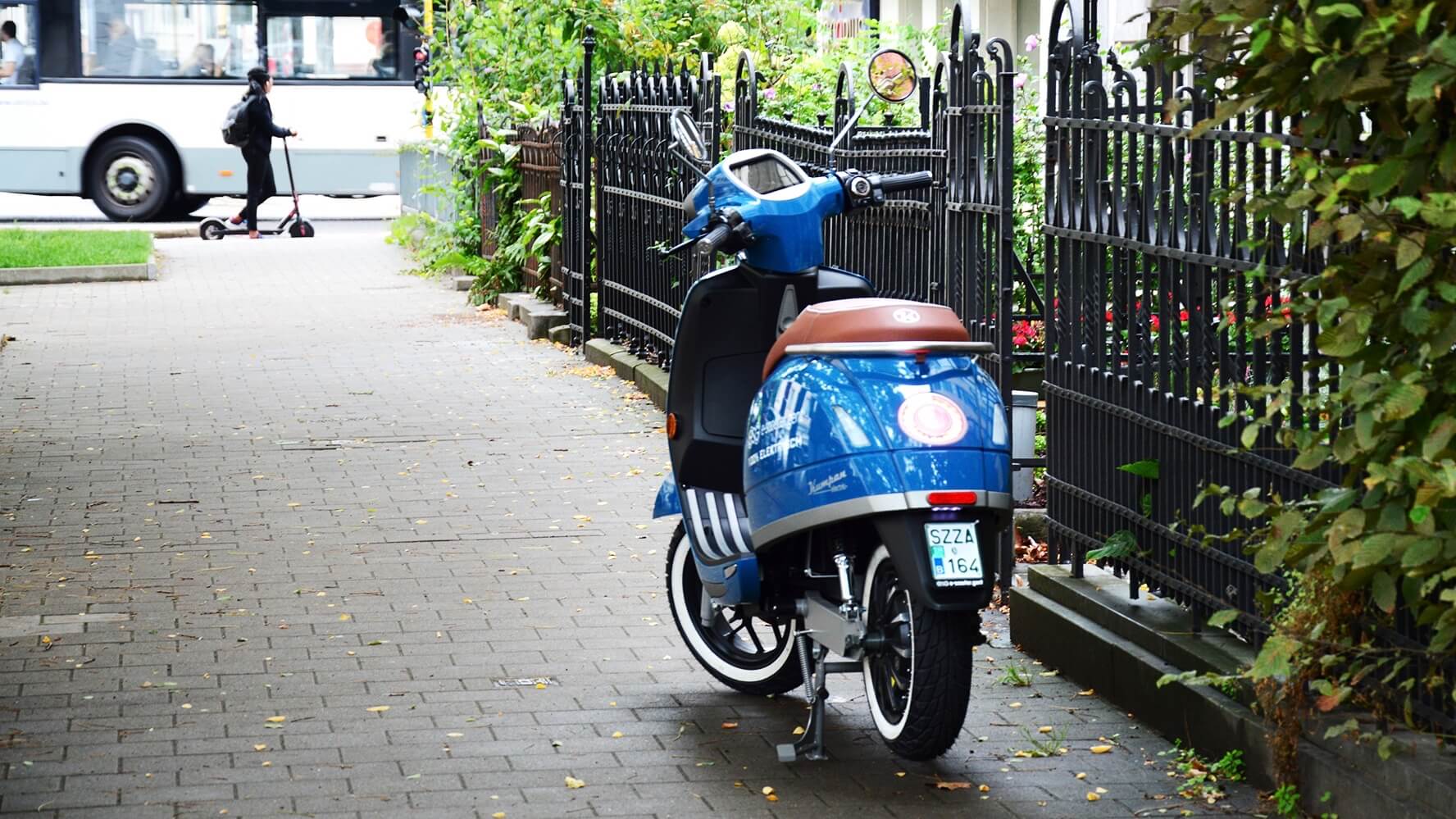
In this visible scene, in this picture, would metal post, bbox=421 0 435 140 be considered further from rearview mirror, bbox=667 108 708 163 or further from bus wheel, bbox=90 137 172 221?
rearview mirror, bbox=667 108 708 163

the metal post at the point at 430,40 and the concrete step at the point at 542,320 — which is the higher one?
the metal post at the point at 430,40

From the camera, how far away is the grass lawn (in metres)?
20.0

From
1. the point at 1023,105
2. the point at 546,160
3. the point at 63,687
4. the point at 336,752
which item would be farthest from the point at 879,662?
the point at 546,160

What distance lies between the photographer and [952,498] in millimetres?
4742

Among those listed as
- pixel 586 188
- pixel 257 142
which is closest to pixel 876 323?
pixel 586 188

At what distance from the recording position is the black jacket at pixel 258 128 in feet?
80.7

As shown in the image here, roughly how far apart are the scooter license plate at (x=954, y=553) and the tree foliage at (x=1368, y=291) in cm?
70

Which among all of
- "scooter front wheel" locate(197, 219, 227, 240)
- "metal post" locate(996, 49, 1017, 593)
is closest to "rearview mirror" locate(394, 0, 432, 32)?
"scooter front wheel" locate(197, 219, 227, 240)

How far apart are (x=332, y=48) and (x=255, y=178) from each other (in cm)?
415

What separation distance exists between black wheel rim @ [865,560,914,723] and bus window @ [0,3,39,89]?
78.9 feet

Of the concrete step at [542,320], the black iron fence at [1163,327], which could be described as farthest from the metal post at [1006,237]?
the concrete step at [542,320]

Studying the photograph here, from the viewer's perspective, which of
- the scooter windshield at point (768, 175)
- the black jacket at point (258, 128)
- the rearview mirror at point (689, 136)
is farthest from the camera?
the black jacket at point (258, 128)

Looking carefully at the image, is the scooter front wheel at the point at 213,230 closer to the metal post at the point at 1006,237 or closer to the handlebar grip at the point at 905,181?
the metal post at the point at 1006,237

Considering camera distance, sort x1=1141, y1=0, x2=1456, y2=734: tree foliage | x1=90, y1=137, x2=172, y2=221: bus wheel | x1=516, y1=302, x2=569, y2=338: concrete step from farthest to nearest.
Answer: x1=90, y1=137, x2=172, y2=221: bus wheel < x1=516, y1=302, x2=569, y2=338: concrete step < x1=1141, y1=0, x2=1456, y2=734: tree foliage
